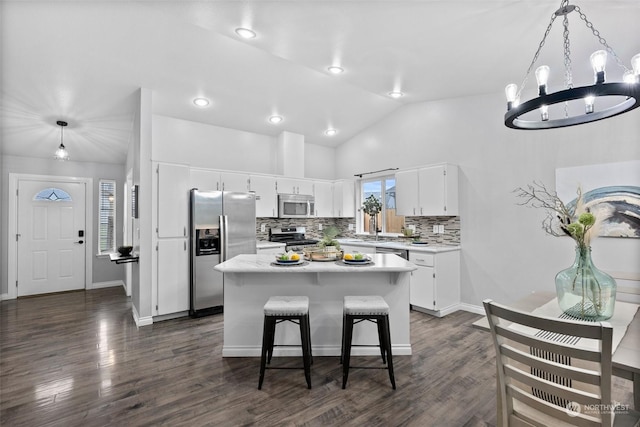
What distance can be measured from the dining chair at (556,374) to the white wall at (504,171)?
255cm

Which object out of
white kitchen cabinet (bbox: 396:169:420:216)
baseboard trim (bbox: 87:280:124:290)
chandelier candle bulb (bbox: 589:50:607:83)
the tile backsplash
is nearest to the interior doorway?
baseboard trim (bbox: 87:280:124:290)

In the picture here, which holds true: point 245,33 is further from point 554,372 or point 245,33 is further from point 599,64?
point 554,372

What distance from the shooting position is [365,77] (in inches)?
148

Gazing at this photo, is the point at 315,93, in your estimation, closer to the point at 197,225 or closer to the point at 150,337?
the point at 197,225

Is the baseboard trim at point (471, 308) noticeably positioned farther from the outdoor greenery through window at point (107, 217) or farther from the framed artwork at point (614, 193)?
the outdoor greenery through window at point (107, 217)

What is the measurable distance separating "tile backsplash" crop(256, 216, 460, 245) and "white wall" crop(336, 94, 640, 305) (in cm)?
18

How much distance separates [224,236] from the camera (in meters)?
4.31

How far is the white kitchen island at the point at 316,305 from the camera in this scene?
2.92 meters

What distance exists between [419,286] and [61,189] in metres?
6.64

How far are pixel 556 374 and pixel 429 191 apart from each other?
137 inches

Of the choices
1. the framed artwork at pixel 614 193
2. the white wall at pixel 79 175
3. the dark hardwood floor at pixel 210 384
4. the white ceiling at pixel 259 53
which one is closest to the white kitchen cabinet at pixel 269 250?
the dark hardwood floor at pixel 210 384

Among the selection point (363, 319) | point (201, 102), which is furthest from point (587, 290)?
point (201, 102)

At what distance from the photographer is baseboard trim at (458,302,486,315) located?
415 centimetres

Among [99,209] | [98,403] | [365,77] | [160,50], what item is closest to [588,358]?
[98,403]
